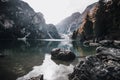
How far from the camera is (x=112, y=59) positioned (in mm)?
21719

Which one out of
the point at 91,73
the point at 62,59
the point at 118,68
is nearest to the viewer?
the point at 118,68

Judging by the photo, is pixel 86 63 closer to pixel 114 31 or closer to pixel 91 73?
pixel 91 73

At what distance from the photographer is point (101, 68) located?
821 inches

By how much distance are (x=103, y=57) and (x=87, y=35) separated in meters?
134

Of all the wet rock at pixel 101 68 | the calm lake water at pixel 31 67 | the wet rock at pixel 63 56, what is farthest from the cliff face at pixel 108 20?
the wet rock at pixel 101 68

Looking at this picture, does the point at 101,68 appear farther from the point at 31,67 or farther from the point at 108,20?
the point at 108,20

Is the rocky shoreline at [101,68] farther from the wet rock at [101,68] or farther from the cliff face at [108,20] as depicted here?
the cliff face at [108,20]

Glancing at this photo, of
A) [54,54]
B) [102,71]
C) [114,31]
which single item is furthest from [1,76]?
[114,31]

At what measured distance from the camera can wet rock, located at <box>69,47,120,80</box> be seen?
65.4ft

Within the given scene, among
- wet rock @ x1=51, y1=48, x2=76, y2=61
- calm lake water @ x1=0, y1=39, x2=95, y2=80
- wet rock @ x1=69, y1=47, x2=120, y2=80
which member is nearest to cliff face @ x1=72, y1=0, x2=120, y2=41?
wet rock @ x1=51, y1=48, x2=76, y2=61

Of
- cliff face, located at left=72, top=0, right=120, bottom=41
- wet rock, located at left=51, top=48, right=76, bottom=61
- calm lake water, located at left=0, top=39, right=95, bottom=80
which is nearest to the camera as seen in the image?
calm lake water, located at left=0, top=39, right=95, bottom=80

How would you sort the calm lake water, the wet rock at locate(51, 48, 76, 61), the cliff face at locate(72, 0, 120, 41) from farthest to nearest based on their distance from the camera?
1. the cliff face at locate(72, 0, 120, 41)
2. the wet rock at locate(51, 48, 76, 61)
3. the calm lake water

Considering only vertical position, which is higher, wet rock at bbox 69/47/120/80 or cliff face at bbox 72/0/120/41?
cliff face at bbox 72/0/120/41

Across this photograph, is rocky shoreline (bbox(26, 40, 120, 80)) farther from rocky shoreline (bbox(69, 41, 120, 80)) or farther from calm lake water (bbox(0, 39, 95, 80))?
calm lake water (bbox(0, 39, 95, 80))
